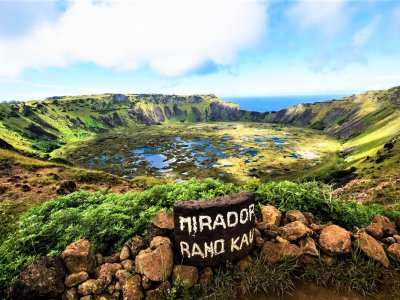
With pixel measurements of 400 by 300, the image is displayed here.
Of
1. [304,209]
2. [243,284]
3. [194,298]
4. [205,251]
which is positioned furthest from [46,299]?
[304,209]

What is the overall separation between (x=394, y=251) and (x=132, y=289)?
30.8 ft

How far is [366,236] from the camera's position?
373 inches

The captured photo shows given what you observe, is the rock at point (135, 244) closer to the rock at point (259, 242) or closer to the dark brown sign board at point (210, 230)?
the dark brown sign board at point (210, 230)

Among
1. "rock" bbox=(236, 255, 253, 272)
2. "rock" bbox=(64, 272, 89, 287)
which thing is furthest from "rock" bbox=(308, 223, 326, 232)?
"rock" bbox=(64, 272, 89, 287)

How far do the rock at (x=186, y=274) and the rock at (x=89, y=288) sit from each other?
2.39 m

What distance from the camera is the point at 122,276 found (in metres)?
8.21

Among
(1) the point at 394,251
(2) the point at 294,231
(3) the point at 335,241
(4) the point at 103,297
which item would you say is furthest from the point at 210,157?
(4) the point at 103,297

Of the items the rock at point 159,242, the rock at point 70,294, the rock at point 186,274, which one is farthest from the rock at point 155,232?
the rock at point 70,294

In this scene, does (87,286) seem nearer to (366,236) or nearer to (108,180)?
(366,236)

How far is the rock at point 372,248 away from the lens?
901 centimetres

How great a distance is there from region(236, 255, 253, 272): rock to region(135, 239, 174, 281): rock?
2479 millimetres

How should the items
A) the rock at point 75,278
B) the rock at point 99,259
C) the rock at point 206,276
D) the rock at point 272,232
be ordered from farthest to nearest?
the rock at point 272,232 → the rock at point 99,259 → the rock at point 206,276 → the rock at point 75,278

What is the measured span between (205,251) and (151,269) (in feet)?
6.20

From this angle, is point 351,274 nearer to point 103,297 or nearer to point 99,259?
point 103,297
